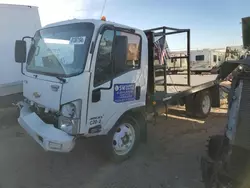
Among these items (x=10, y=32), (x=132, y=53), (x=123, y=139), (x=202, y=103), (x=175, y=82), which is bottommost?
(x=123, y=139)

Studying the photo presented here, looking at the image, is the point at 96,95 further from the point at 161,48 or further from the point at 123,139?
the point at 161,48

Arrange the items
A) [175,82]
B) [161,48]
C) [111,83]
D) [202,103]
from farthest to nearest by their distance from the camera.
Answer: [202,103]
[175,82]
[161,48]
[111,83]

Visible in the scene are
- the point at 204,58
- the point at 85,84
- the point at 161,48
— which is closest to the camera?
the point at 85,84

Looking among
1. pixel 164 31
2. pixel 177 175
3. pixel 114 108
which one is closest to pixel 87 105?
pixel 114 108

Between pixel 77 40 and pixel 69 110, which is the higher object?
pixel 77 40

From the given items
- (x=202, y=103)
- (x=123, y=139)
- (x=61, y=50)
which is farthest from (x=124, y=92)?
(x=202, y=103)

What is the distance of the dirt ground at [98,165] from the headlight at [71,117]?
32.6 inches

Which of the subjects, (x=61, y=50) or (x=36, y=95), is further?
(x=36, y=95)

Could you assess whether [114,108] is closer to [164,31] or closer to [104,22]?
[104,22]

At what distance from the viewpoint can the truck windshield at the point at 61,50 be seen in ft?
13.8

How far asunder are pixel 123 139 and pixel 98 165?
24.3 inches

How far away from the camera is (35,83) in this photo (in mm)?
4730

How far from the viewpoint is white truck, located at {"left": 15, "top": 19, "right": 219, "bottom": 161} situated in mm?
4074

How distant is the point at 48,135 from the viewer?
4070 mm
